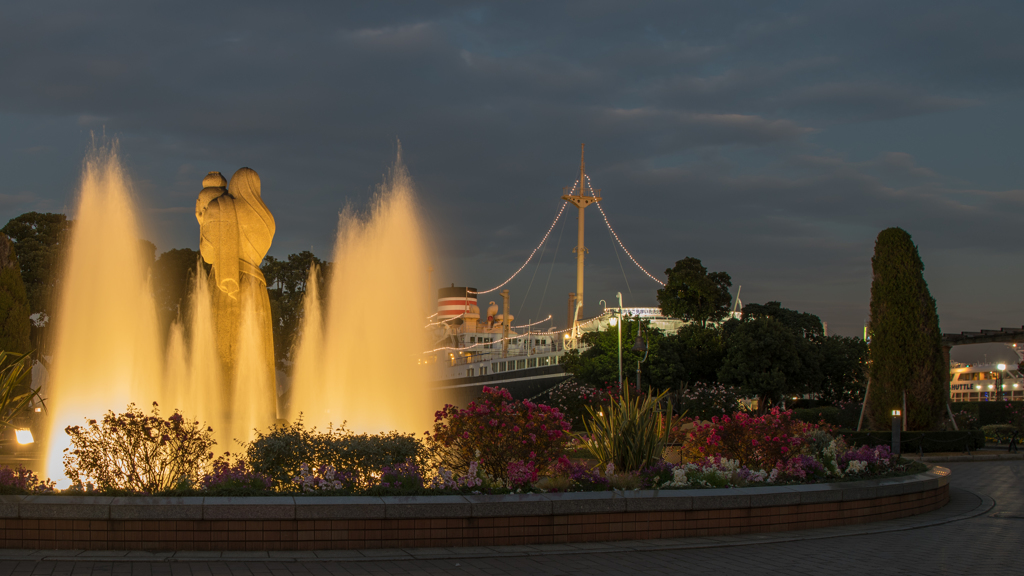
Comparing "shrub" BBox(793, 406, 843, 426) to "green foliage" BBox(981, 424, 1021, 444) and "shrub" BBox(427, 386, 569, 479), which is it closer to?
"green foliage" BBox(981, 424, 1021, 444)

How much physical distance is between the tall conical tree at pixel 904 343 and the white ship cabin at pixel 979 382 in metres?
92.3

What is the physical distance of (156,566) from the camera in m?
7.23

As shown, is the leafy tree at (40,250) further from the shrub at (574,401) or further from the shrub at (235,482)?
the shrub at (235,482)

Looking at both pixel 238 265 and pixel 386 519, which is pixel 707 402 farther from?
pixel 386 519

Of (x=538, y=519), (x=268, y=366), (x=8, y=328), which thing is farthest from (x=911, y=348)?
(x=8, y=328)

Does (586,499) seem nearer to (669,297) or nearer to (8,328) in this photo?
(8,328)

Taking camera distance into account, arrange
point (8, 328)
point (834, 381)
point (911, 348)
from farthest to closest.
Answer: point (834, 381) → point (8, 328) → point (911, 348)

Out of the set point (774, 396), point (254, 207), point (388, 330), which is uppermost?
point (254, 207)

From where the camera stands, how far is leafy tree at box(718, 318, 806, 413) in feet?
149

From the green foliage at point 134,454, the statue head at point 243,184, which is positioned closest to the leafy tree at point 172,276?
the statue head at point 243,184

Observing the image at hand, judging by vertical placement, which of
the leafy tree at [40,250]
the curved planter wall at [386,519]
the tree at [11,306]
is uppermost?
the leafy tree at [40,250]

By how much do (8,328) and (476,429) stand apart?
1113 inches

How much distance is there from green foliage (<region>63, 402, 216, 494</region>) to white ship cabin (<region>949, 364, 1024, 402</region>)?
11938 centimetres

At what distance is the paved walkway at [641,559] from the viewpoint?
23.9 ft
